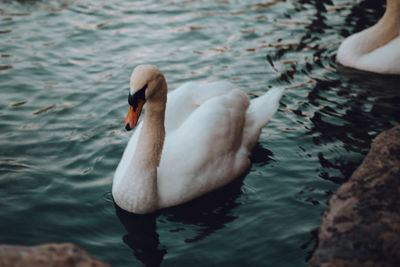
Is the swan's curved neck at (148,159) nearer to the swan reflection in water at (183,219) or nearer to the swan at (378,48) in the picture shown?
the swan reflection in water at (183,219)

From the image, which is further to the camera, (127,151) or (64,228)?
(127,151)

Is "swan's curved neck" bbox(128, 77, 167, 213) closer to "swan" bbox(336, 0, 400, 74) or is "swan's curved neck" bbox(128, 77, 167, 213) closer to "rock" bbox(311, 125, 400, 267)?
"rock" bbox(311, 125, 400, 267)

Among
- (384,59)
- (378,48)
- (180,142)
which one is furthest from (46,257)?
(378,48)

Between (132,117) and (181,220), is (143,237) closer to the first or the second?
(181,220)

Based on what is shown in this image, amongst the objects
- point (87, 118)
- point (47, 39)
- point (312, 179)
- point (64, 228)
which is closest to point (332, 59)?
point (312, 179)

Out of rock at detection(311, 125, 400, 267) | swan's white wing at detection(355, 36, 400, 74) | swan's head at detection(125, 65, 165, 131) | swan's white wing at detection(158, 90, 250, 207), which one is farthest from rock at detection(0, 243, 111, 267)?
swan's white wing at detection(355, 36, 400, 74)

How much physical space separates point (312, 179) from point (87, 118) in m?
3.31

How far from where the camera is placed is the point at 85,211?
5.18m

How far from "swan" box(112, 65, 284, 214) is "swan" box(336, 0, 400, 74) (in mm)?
3125

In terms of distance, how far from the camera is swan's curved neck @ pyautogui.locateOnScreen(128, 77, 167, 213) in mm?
5016

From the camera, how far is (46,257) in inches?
111

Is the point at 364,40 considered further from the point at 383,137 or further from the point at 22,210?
the point at 22,210

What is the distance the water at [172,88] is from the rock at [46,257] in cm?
159

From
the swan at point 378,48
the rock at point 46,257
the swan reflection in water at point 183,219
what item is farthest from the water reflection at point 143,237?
the swan at point 378,48
